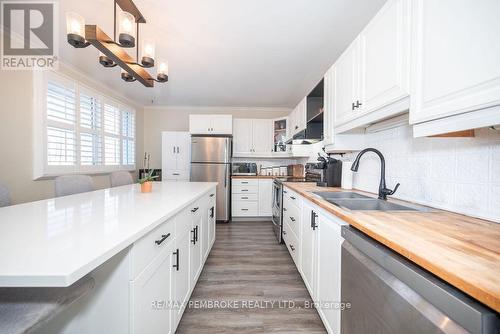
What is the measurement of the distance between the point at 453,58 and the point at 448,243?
0.66m

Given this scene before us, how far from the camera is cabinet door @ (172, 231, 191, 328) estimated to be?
1.25 m

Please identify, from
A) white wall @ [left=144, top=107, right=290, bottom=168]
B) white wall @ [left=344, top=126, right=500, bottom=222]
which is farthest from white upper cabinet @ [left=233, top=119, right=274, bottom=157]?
white wall @ [left=344, top=126, right=500, bottom=222]

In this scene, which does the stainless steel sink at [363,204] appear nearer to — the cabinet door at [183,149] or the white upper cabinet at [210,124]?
the white upper cabinet at [210,124]

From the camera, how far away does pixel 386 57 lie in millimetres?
1176

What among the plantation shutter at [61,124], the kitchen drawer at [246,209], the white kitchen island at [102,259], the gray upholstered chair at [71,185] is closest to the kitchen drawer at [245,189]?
the kitchen drawer at [246,209]

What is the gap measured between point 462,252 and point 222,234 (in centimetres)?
305

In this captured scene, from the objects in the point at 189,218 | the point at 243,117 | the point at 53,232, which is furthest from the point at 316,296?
the point at 243,117

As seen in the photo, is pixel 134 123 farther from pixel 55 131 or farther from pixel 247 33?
pixel 247 33

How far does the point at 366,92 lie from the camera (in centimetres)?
138

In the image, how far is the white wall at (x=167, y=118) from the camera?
Answer: 493cm

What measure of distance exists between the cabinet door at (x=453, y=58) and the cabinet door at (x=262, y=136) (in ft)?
12.1

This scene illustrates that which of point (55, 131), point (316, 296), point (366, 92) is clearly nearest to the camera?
point (366, 92)

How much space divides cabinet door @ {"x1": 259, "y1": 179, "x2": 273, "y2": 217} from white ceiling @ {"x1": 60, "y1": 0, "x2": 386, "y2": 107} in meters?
1.78

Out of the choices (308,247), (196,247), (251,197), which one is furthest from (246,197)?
(308,247)
